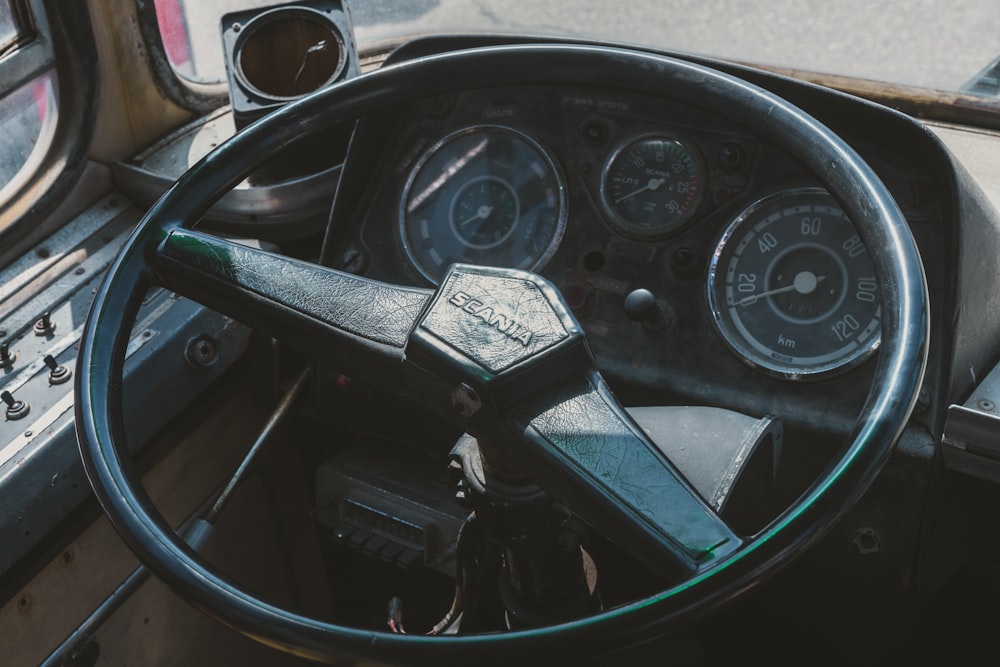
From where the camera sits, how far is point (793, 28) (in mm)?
1850

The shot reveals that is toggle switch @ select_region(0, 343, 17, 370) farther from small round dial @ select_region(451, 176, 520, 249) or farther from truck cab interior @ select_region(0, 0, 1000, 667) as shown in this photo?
small round dial @ select_region(451, 176, 520, 249)

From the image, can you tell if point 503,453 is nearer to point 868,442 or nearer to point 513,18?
point 868,442

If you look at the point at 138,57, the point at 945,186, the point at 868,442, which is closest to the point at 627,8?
the point at 945,186

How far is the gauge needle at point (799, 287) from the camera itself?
1.63 m

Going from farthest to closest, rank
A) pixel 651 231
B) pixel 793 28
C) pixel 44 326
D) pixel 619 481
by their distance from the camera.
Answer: pixel 44 326
pixel 793 28
pixel 651 231
pixel 619 481

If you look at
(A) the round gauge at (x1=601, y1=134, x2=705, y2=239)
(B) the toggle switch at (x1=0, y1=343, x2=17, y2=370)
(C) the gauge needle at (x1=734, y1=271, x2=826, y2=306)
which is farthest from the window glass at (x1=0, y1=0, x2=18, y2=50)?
(C) the gauge needle at (x1=734, y1=271, x2=826, y2=306)

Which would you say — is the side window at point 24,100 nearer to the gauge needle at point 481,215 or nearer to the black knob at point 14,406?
the black knob at point 14,406

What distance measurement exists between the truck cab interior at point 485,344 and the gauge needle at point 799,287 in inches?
0.5

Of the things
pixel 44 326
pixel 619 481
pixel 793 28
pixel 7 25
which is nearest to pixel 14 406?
pixel 44 326

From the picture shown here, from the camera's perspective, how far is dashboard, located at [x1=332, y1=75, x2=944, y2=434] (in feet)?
5.25

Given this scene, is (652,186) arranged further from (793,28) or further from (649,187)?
(793,28)

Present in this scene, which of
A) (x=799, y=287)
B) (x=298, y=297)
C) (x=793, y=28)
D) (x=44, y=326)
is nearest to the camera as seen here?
(x=298, y=297)

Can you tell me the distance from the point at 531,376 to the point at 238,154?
580 mm

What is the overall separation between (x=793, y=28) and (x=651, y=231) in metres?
0.44
